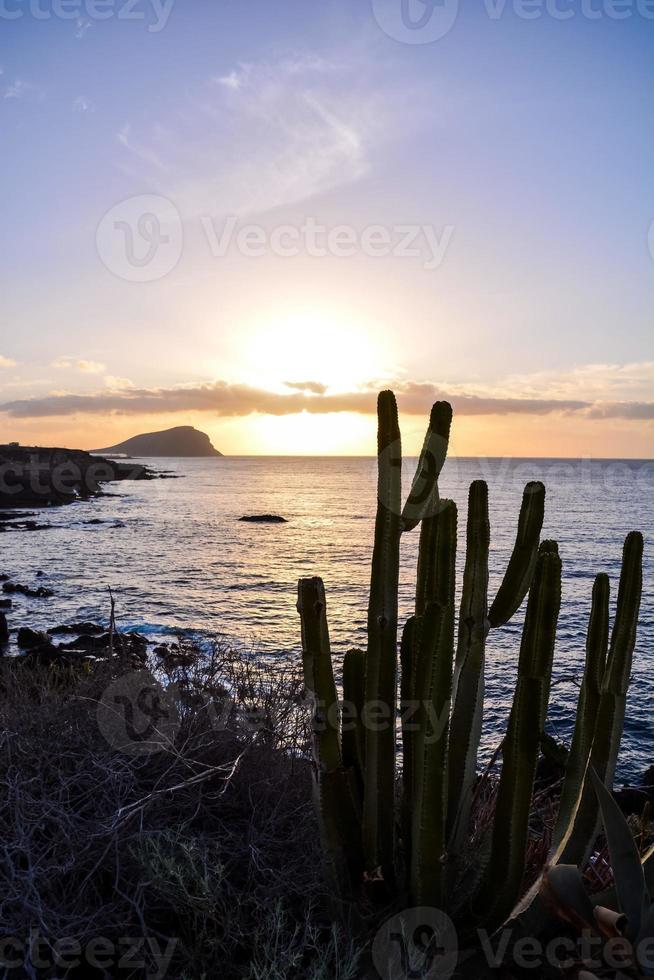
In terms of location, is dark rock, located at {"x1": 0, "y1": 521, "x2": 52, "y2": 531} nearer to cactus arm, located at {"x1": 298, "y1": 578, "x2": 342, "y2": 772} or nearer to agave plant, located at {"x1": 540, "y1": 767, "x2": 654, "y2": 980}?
cactus arm, located at {"x1": 298, "y1": 578, "x2": 342, "y2": 772}

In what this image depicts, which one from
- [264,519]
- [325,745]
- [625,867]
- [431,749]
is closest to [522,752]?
[431,749]

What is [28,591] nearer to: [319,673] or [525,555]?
[319,673]

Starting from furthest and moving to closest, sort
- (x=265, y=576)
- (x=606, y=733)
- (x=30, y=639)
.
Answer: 1. (x=265, y=576)
2. (x=30, y=639)
3. (x=606, y=733)

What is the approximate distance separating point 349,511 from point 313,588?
64.7 meters

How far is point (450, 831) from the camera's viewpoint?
3.74 metres

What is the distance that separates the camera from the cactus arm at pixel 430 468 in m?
3.50

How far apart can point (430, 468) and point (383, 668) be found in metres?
1.11

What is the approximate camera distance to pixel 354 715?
3.95 m

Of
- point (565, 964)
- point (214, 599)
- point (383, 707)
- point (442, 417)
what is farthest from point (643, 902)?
point (214, 599)

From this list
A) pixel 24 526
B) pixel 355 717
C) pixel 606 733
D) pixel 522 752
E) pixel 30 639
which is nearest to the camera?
pixel 522 752

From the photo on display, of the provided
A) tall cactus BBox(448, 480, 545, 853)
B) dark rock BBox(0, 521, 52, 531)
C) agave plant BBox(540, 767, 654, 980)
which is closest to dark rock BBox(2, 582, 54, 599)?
dark rock BBox(0, 521, 52, 531)

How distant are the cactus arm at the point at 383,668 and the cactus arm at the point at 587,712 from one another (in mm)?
893

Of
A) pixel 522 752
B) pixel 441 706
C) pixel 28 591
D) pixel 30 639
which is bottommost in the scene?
pixel 28 591

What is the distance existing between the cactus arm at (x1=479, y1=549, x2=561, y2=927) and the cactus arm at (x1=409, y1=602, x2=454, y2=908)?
1.15 ft
